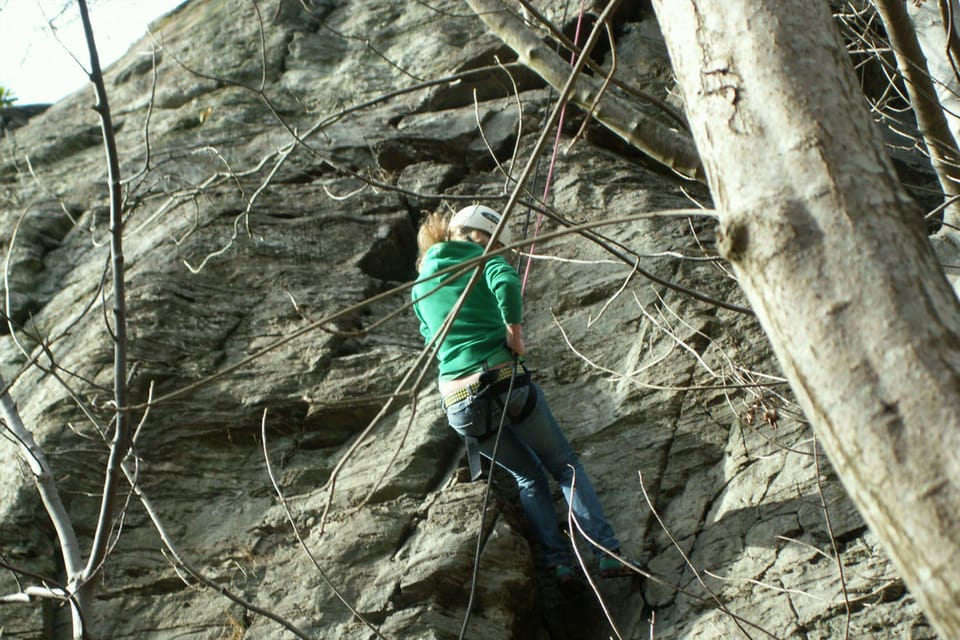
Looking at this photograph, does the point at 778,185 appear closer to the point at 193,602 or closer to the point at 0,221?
the point at 193,602

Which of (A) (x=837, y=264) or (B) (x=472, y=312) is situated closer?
(A) (x=837, y=264)

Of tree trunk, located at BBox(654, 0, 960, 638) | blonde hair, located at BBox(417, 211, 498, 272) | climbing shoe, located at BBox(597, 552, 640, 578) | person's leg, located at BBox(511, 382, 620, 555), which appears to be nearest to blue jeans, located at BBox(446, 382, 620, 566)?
person's leg, located at BBox(511, 382, 620, 555)

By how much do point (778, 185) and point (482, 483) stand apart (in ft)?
12.9

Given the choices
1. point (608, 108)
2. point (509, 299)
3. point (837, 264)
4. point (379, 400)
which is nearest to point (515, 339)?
point (509, 299)

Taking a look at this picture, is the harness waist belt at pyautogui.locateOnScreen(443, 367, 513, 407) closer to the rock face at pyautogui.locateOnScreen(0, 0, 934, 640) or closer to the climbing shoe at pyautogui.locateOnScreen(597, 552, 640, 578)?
the rock face at pyautogui.locateOnScreen(0, 0, 934, 640)

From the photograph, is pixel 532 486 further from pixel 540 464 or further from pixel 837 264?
pixel 837 264

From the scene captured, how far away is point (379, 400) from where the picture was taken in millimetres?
3266

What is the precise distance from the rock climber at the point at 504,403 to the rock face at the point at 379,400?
20cm

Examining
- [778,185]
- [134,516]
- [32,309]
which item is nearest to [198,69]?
[32,309]

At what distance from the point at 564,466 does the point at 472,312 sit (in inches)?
37.0

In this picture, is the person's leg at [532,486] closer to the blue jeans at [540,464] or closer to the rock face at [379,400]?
the blue jeans at [540,464]

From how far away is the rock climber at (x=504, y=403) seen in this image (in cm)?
509

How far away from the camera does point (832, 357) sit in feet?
5.00

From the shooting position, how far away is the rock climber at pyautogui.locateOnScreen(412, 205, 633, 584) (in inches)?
200
